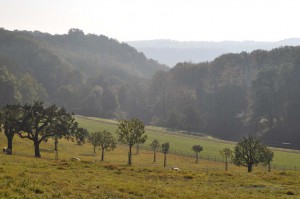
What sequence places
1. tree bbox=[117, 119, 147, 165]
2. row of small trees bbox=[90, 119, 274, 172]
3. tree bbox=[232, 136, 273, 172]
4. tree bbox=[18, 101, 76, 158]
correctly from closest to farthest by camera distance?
tree bbox=[232, 136, 273, 172]
row of small trees bbox=[90, 119, 274, 172]
tree bbox=[18, 101, 76, 158]
tree bbox=[117, 119, 147, 165]

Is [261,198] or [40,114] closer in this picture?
[261,198]

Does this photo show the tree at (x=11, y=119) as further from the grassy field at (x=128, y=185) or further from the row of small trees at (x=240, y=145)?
the grassy field at (x=128, y=185)

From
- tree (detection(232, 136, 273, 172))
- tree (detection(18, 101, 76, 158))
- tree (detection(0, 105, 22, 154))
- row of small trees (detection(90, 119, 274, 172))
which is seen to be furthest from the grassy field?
tree (detection(0, 105, 22, 154))

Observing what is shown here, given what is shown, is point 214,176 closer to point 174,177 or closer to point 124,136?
point 174,177

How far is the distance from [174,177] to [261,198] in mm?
15687

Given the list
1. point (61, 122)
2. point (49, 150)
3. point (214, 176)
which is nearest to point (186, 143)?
point (49, 150)

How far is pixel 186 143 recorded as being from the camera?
167750mm

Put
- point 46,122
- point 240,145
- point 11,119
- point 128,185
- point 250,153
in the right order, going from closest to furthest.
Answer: point 128,185
point 250,153
point 240,145
point 11,119
point 46,122

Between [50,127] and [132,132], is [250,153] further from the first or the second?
[50,127]

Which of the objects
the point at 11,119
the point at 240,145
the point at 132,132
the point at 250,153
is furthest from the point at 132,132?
the point at 11,119

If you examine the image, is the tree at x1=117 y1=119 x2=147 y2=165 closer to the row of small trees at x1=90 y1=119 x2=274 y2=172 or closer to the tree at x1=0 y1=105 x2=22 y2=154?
the row of small trees at x1=90 y1=119 x2=274 y2=172

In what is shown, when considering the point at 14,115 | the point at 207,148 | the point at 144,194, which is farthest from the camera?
the point at 207,148

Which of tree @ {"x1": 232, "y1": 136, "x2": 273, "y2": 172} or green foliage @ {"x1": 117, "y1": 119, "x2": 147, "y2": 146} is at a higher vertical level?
green foliage @ {"x1": 117, "y1": 119, "x2": 147, "y2": 146}

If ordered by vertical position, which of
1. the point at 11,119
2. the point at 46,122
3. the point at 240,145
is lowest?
the point at 240,145
